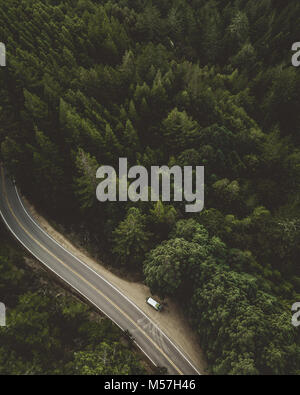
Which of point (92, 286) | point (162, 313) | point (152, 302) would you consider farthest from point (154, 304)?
point (92, 286)

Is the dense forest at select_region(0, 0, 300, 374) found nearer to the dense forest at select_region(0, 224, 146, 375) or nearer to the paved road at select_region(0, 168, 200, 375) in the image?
the dense forest at select_region(0, 224, 146, 375)

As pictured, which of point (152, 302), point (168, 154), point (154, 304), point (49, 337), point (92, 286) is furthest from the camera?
point (168, 154)

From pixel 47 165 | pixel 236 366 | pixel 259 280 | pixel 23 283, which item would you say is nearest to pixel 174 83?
pixel 47 165

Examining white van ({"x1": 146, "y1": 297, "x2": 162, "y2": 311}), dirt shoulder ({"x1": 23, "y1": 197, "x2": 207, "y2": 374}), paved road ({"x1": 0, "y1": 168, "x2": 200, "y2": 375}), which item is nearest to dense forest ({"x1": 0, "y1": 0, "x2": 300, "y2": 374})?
dirt shoulder ({"x1": 23, "y1": 197, "x2": 207, "y2": 374})

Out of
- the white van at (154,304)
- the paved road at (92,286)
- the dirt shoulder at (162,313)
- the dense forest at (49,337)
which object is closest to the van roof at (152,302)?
the white van at (154,304)

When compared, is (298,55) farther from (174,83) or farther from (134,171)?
(134,171)

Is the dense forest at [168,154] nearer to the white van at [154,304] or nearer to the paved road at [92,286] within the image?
the white van at [154,304]

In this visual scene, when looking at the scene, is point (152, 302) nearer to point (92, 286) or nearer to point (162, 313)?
point (162, 313)
